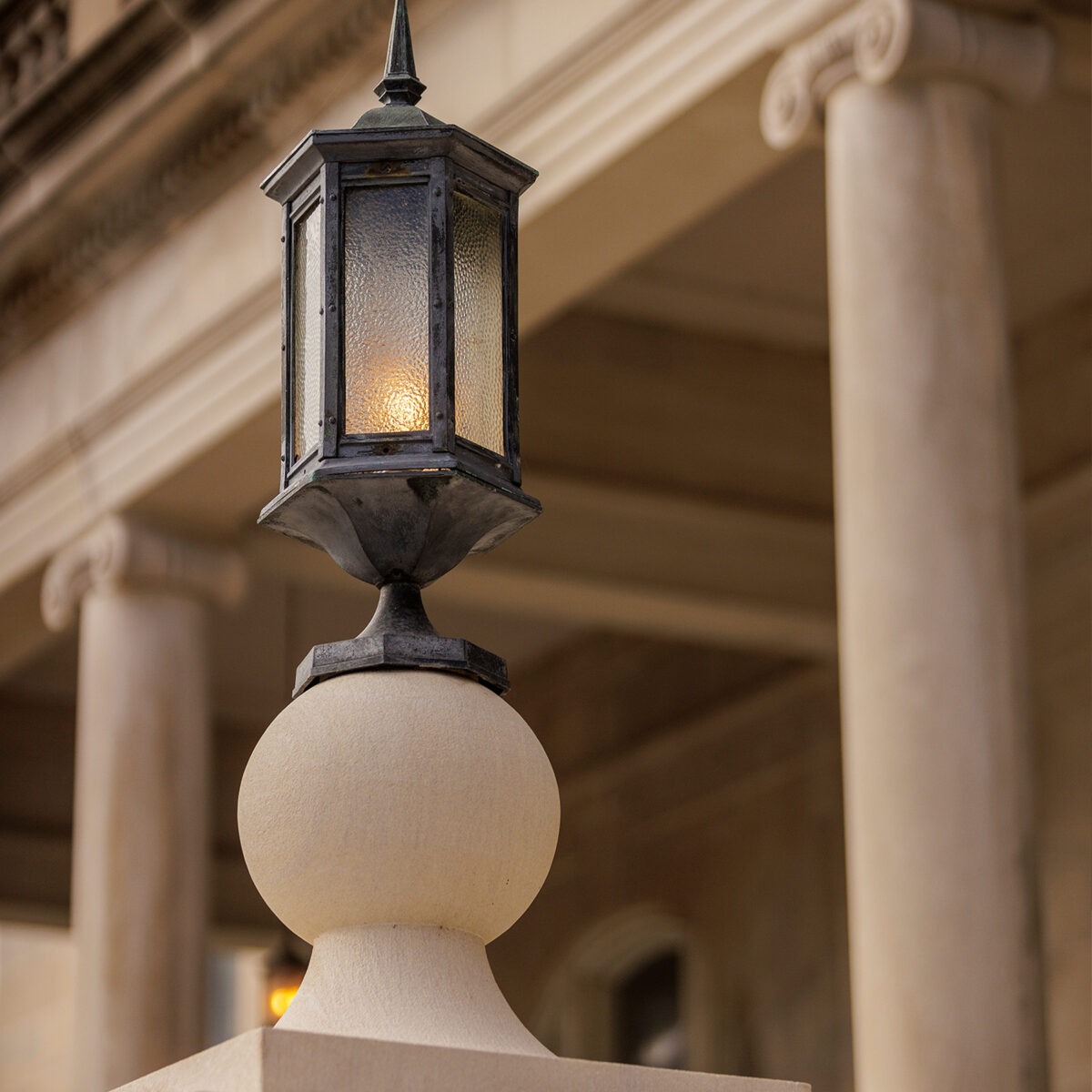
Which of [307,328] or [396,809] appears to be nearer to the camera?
[396,809]

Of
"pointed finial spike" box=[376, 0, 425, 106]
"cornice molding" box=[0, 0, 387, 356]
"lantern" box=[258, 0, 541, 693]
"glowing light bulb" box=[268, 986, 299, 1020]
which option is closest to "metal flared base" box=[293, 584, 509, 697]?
"lantern" box=[258, 0, 541, 693]

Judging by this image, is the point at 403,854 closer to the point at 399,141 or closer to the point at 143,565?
the point at 399,141

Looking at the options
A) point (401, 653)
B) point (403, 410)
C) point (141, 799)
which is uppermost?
point (141, 799)

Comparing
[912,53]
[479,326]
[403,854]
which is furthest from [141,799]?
[403,854]

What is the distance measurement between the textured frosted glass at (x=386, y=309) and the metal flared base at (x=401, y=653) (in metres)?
0.26

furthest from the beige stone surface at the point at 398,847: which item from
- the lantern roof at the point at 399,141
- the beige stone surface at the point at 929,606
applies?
the beige stone surface at the point at 929,606

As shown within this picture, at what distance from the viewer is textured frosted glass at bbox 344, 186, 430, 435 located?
9.43 feet

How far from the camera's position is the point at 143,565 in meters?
11.0

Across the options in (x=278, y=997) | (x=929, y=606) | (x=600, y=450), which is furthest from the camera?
(x=278, y=997)

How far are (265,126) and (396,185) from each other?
7317 millimetres

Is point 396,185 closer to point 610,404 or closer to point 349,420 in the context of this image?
point 349,420

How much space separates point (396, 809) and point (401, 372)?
2.03 feet

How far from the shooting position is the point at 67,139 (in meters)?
11.0

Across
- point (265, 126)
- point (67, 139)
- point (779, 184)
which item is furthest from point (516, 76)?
point (67, 139)
